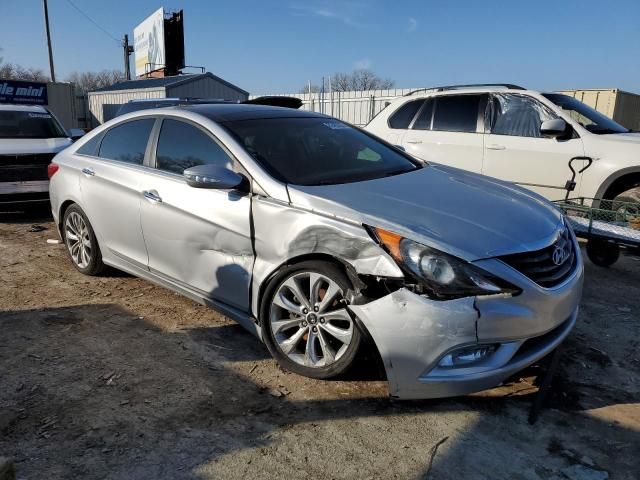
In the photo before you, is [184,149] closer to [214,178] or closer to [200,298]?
[214,178]

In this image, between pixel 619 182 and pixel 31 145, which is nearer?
pixel 619 182

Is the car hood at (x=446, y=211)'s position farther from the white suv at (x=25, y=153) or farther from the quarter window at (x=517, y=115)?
the white suv at (x=25, y=153)

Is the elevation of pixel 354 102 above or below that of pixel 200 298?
above

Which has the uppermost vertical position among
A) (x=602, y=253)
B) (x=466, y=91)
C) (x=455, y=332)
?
(x=466, y=91)

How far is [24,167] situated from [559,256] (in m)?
7.11

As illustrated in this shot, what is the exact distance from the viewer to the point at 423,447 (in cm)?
245

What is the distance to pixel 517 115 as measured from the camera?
6.17m

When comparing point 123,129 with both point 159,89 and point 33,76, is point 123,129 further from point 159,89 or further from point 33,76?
point 33,76

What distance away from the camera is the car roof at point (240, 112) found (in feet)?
12.2

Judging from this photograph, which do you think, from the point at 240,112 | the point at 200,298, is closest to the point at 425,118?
the point at 240,112

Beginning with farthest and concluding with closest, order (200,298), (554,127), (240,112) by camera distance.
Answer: (554,127) → (240,112) → (200,298)

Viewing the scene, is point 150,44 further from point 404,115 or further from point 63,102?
point 404,115

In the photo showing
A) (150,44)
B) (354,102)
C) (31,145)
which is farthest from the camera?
(150,44)

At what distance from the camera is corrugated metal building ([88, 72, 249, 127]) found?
24531mm
